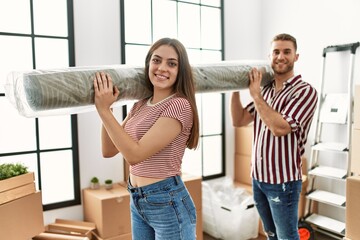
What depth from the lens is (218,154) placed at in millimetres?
3668

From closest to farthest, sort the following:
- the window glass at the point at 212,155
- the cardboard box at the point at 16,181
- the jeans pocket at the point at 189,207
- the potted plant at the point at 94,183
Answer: the jeans pocket at the point at 189,207
the cardboard box at the point at 16,181
the potted plant at the point at 94,183
the window glass at the point at 212,155

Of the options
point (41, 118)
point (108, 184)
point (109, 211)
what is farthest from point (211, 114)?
point (41, 118)

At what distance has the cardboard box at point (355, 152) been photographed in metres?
2.68

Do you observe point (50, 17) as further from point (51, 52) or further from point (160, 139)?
point (160, 139)

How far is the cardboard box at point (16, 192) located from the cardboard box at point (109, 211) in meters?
0.50

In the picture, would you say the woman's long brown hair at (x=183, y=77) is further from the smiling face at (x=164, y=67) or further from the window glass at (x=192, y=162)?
the window glass at (x=192, y=162)

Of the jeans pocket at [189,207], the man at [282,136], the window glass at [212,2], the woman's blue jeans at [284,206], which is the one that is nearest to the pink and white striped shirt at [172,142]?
the jeans pocket at [189,207]

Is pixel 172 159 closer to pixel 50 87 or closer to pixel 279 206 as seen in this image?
pixel 50 87

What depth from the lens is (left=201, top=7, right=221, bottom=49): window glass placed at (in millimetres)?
3475

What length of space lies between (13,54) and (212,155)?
2.06 meters

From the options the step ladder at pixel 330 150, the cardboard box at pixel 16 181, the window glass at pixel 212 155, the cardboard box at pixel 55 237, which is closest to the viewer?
the cardboard box at pixel 16 181

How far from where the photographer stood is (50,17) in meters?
2.64

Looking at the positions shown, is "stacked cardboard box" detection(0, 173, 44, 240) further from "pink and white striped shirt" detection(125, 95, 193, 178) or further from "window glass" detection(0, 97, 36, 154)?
"pink and white striped shirt" detection(125, 95, 193, 178)

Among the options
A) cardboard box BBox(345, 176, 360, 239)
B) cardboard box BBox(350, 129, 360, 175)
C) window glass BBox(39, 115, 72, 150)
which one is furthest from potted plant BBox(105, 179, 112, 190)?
cardboard box BBox(350, 129, 360, 175)
